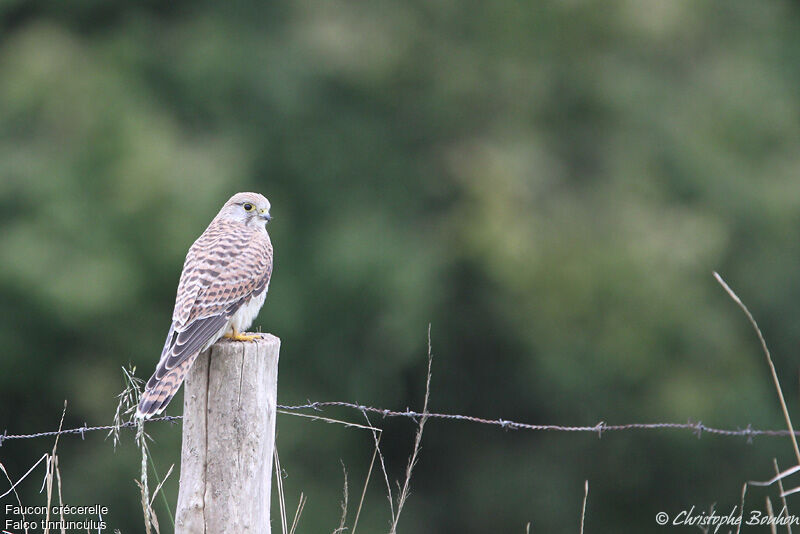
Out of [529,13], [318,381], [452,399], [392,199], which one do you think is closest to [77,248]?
[318,381]

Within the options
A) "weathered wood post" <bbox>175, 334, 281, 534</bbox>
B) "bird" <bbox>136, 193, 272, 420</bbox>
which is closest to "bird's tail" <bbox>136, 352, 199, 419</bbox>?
"bird" <bbox>136, 193, 272, 420</bbox>

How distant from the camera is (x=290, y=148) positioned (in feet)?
34.3

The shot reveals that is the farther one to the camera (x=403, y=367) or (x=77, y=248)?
(x=403, y=367)

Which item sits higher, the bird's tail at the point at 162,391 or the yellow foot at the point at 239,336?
the yellow foot at the point at 239,336

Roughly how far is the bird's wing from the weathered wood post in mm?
353

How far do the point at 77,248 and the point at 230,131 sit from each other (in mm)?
2022

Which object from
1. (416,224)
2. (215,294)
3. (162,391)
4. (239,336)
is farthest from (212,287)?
(416,224)

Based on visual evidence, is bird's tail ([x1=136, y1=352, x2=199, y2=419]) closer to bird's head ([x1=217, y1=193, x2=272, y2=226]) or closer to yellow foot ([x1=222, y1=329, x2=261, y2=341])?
yellow foot ([x1=222, y1=329, x2=261, y2=341])

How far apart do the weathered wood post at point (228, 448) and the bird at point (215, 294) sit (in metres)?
0.29

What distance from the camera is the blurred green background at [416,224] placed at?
29.1ft

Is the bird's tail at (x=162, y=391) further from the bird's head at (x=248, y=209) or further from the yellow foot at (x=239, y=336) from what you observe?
the bird's head at (x=248, y=209)

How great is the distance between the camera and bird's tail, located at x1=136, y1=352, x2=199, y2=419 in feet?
9.43

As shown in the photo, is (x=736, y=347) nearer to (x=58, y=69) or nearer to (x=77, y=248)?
(x=77, y=248)

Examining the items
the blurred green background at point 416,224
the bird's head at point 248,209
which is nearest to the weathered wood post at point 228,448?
the bird's head at point 248,209
